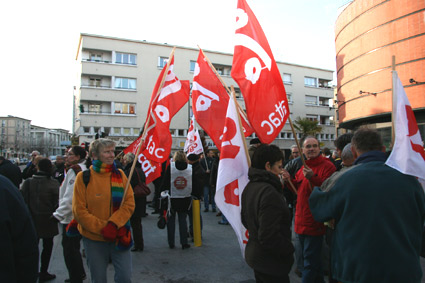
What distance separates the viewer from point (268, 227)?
2.61m

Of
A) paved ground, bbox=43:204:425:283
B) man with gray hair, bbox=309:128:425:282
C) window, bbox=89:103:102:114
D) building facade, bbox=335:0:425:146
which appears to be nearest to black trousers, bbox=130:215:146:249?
paved ground, bbox=43:204:425:283

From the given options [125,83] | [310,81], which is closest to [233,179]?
[125,83]

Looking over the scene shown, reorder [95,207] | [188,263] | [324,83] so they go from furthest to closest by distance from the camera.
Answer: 1. [324,83]
2. [188,263]
3. [95,207]

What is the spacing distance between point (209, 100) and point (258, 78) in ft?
5.91

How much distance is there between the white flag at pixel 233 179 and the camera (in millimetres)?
3510

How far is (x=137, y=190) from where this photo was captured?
20.4 ft

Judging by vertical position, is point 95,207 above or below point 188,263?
above

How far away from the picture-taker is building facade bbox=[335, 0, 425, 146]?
2175 centimetres

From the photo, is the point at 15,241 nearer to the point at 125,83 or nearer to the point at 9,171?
the point at 9,171

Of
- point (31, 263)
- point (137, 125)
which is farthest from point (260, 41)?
point (137, 125)

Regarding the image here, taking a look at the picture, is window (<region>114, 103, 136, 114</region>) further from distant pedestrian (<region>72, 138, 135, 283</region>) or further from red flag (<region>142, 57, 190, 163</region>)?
distant pedestrian (<region>72, 138, 135, 283</region>)

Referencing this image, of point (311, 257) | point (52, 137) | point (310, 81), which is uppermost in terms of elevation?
point (310, 81)

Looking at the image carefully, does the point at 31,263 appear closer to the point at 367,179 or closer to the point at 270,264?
the point at 270,264

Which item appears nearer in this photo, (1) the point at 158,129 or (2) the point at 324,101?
(1) the point at 158,129
